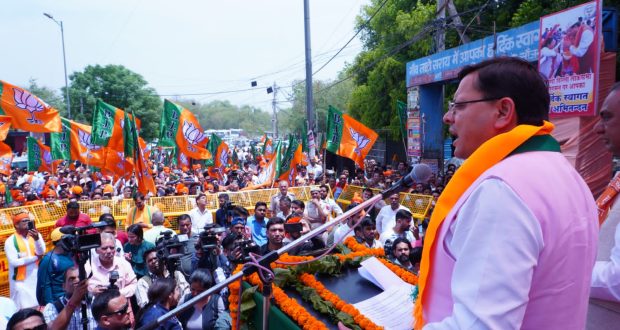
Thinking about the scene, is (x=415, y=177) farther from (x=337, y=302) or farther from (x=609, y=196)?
(x=609, y=196)

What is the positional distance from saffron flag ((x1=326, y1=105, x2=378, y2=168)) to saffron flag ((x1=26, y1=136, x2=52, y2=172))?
10297mm

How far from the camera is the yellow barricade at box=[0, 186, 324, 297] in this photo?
9.74 metres

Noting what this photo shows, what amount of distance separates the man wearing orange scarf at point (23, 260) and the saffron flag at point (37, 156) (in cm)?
1119

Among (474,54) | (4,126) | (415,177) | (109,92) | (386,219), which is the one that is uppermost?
(109,92)

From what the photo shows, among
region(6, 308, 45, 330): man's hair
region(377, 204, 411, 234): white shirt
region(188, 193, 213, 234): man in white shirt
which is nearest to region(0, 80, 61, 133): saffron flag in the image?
region(188, 193, 213, 234): man in white shirt

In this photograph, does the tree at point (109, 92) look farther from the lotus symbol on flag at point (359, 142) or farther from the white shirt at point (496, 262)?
the white shirt at point (496, 262)

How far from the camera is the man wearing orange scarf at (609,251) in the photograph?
2088 mm

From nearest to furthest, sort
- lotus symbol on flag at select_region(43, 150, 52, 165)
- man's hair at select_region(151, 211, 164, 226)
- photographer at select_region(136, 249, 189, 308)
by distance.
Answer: photographer at select_region(136, 249, 189, 308) < man's hair at select_region(151, 211, 164, 226) < lotus symbol on flag at select_region(43, 150, 52, 165)

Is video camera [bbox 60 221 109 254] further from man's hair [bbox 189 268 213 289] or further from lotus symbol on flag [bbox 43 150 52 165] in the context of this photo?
lotus symbol on flag [bbox 43 150 52 165]

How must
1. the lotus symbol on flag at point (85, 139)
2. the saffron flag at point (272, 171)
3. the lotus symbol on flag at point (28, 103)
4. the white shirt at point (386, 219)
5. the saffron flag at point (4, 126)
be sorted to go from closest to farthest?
the white shirt at point (386, 219) < the saffron flag at point (4, 126) < the lotus symbol on flag at point (28, 103) < the saffron flag at point (272, 171) < the lotus symbol on flag at point (85, 139)

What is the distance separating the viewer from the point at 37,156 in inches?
681

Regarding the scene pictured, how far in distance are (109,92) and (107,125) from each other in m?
36.4

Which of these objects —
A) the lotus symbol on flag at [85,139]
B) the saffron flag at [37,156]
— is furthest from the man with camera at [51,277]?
the saffron flag at [37,156]

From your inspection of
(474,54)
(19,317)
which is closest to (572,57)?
(474,54)
